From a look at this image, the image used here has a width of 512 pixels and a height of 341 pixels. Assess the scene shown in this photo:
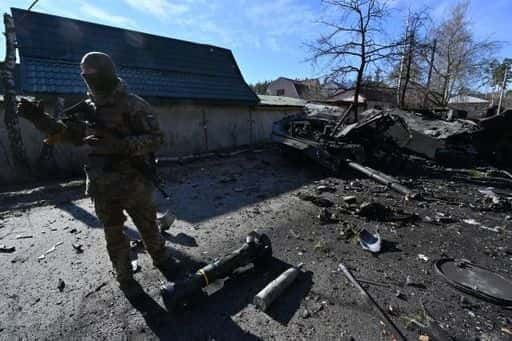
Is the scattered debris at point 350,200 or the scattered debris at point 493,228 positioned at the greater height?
the scattered debris at point 350,200

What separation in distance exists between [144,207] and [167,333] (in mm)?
1035

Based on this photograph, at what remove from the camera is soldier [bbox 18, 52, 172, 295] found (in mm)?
1995

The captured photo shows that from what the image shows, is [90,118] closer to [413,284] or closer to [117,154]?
[117,154]

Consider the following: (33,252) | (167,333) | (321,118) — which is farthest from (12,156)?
(321,118)

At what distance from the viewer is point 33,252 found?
3.15m

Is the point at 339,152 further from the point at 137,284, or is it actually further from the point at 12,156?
the point at 12,156

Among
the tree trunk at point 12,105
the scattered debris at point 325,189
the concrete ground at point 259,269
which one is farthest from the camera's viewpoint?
the tree trunk at point 12,105

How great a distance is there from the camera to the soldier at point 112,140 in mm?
1995

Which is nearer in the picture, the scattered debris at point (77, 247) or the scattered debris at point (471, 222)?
the scattered debris at point (77, 247)

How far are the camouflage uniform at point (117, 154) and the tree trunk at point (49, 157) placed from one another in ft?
19.6

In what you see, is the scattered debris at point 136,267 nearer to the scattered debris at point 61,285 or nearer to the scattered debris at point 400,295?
the scattered debris at point 61,285

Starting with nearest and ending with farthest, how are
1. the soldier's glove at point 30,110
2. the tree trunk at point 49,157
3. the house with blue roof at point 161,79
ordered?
1. the soldier's glove at point 30,110
2. the tree trunk at point 49,157
3. the house with blue roof at point 161,79

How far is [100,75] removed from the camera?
77.2 inches

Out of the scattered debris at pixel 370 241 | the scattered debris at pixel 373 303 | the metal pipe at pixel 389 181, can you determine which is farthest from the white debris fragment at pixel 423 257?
the metal pipe at pixel 389 181
